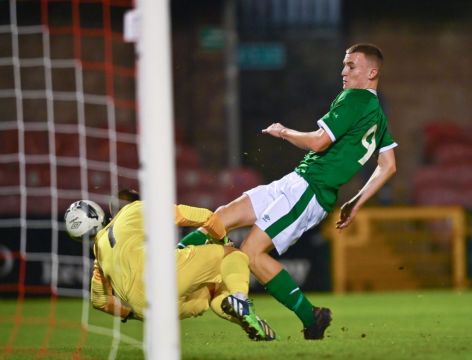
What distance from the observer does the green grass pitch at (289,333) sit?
613 cm

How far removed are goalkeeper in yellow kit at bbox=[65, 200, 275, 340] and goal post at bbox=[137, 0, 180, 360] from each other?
1.45 metres

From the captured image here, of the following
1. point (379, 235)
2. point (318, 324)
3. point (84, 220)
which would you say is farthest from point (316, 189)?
point (379, 235)

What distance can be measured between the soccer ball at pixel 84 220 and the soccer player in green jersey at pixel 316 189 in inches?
29.3

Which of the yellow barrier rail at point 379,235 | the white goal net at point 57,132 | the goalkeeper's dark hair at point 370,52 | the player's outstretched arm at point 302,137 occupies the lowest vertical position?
the yellow barrier rail at point 379,235

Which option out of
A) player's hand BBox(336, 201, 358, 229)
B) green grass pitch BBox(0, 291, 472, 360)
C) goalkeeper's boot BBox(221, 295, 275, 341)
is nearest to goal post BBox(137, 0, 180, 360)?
green grass pitch BBox(0, 291, 472, 360)

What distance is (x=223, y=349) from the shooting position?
21.2 feet

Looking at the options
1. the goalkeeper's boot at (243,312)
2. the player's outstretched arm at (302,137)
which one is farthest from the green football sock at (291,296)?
the player's outstretched arm at (302,137)

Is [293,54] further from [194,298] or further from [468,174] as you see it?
[194,298]

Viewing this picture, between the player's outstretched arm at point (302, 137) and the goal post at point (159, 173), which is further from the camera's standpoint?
the player's outstretched arm at point (302, 137)

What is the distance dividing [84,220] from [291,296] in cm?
130

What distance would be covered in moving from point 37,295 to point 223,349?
722 cm

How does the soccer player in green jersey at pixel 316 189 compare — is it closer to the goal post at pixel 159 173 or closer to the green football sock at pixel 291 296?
the green football sock at pixel 291 296

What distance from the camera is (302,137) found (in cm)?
659

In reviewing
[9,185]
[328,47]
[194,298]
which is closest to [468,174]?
A: [328,47]
